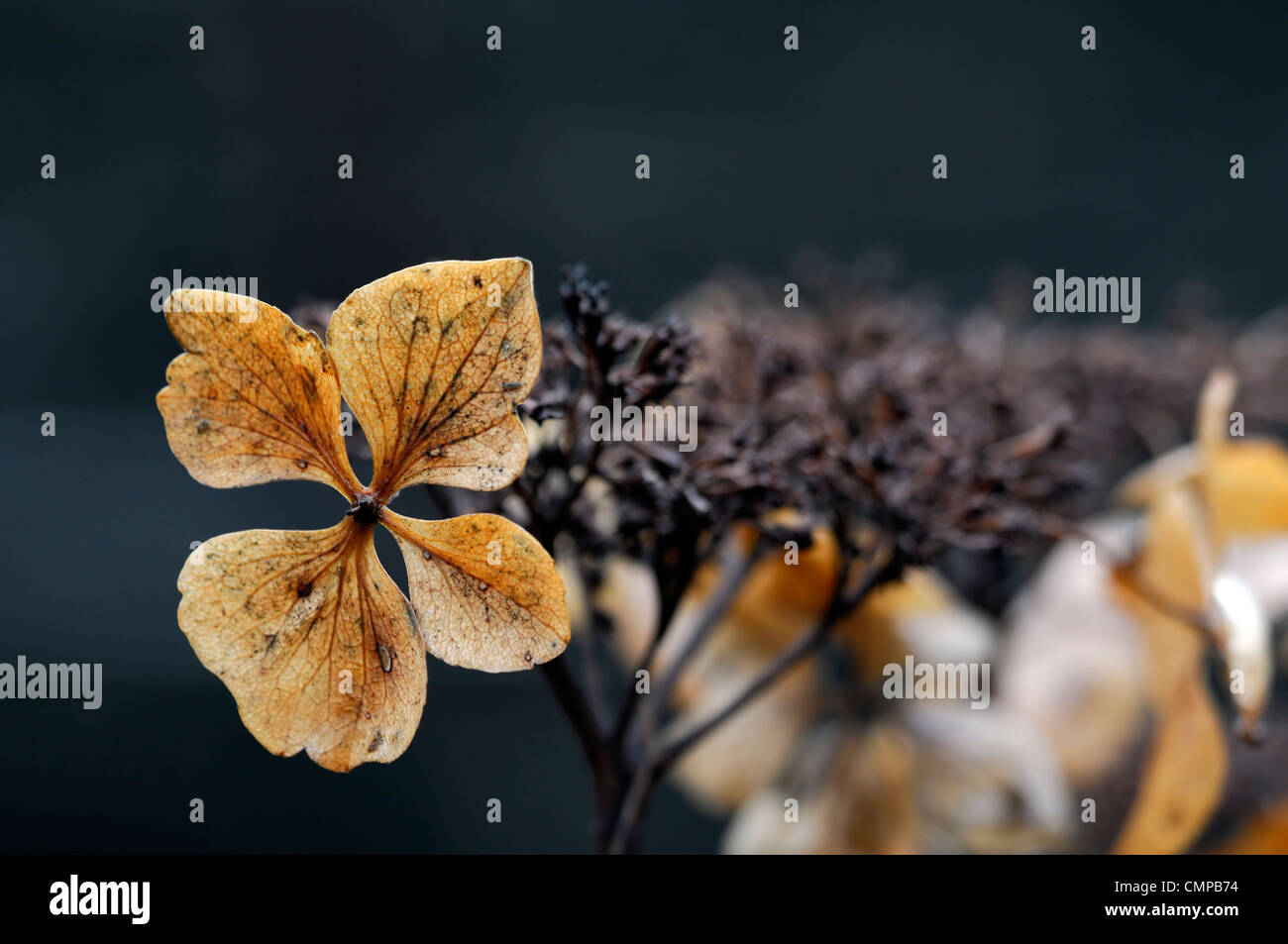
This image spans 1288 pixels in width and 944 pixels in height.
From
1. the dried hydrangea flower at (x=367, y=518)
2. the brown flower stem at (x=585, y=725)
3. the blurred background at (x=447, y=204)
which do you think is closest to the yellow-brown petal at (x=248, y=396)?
the dried hydrangea flower at (x=367, y=518)

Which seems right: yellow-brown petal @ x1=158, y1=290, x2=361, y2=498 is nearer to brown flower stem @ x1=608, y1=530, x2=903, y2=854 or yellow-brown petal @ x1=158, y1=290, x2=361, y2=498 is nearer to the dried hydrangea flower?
the dried hydrangea flower

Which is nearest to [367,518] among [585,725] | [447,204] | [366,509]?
[366,509]

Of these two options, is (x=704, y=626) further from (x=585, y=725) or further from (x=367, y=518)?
(x=367, y=518)

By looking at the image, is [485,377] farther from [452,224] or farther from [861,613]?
[452,224]

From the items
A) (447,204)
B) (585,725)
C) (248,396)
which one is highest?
(447,204)

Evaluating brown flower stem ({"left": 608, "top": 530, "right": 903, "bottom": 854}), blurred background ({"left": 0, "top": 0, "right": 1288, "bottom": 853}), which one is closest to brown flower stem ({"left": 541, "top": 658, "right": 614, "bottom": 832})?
brown flower stem ({"left": 608, "top": 530, "right": 903, "bottom": 854})

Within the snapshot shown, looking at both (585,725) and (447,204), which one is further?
(447,204)

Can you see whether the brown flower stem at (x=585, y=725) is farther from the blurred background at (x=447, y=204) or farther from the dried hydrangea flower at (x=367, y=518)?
the blurred background at (x=447, y=204)
